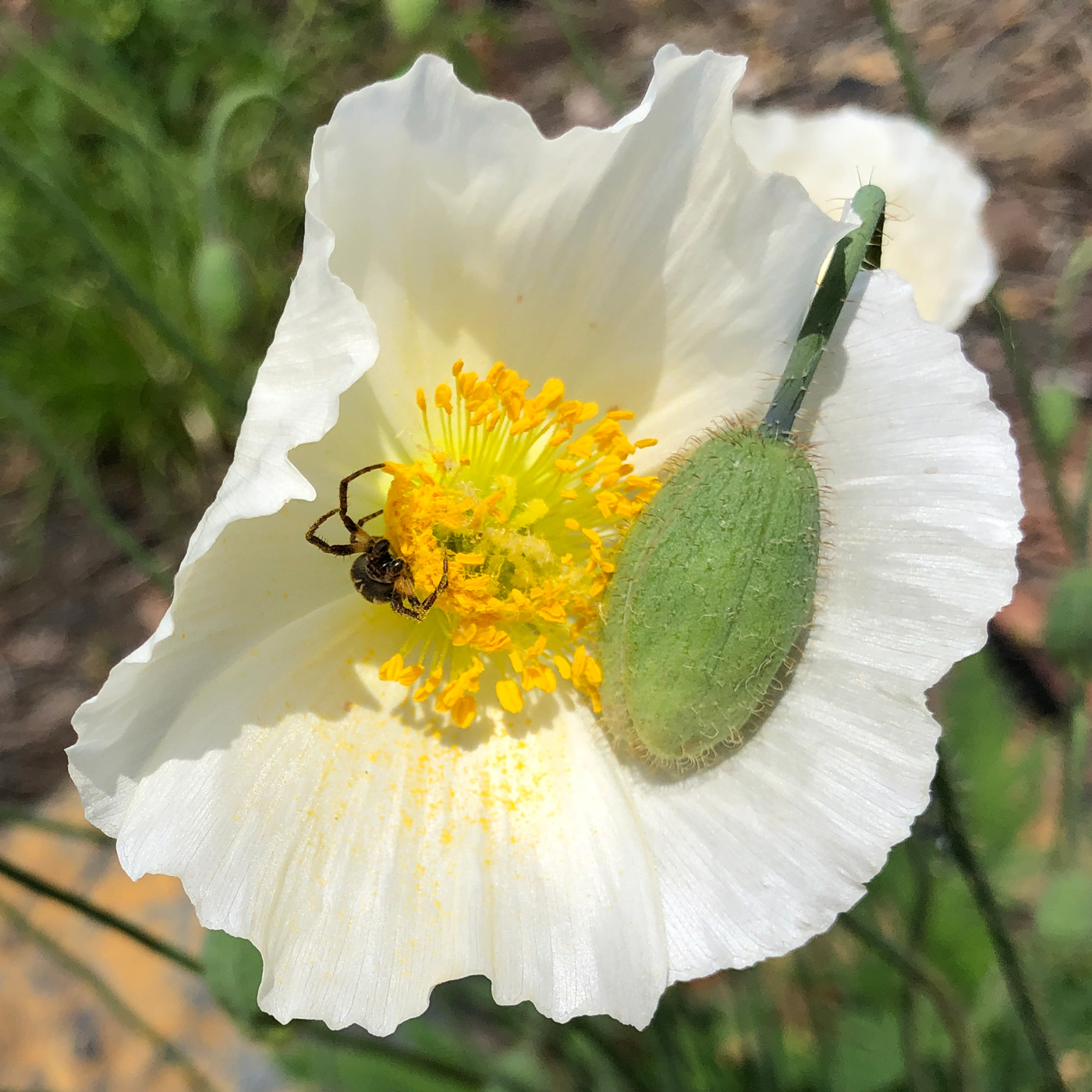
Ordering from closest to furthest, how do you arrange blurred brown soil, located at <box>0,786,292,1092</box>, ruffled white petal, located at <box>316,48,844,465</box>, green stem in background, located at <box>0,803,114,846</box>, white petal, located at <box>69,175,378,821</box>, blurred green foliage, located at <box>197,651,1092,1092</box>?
white petal, located at <box>69,175,378,821</box>, ruffled white petal, located at <box>316,48,844,465</box>, green stem in background, located at <box>0,803,114,846</box>, blurred green foliage, located at <box>197,651,1092,1092</box>, blurred brown soil, located at <box>0,786,292,1092</box>

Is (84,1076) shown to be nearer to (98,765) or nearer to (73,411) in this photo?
(73,411)

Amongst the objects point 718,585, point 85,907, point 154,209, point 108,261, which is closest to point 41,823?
point 85,907

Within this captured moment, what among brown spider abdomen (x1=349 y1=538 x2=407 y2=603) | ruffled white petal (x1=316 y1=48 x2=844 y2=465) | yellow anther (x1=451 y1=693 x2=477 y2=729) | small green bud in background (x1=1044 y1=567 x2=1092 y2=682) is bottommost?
small green bud in background (x1=1044 y1=567 x2=1092 y2=682)

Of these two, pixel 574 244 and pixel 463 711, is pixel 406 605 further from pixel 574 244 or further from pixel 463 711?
pixel 574 244

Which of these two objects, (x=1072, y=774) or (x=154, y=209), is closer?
(x=1072, y=774)

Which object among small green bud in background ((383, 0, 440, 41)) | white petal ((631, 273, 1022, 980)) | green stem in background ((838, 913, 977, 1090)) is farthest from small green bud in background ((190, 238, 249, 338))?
green stem in background ((838, 913, 977, 1090))

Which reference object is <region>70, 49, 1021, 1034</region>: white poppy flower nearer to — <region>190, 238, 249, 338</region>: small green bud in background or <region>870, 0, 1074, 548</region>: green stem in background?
<region>870, 0, 1074, 548</region>: green stem in background

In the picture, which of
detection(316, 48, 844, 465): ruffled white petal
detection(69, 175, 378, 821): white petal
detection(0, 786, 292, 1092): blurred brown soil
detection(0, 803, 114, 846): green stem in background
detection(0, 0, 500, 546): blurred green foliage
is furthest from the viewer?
detection(0, 0, 500, 546): blurred green foliage

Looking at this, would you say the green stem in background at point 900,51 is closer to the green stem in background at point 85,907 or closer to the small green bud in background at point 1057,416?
the small green bud in background at point 1057,416
